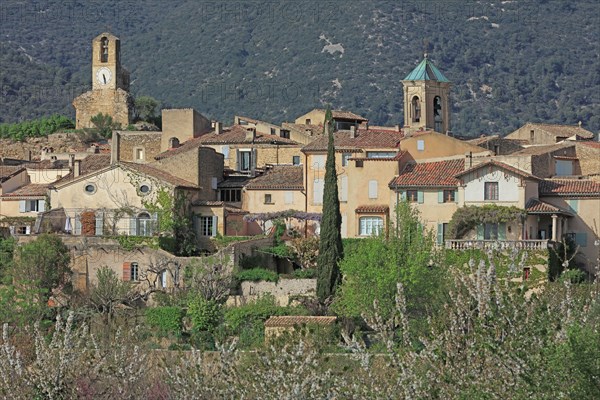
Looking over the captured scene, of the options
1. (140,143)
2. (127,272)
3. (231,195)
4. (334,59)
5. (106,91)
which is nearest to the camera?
(127,272)

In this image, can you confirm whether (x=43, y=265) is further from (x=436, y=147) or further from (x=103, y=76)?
(x=103, y=76)

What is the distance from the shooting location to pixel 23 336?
54.5 m

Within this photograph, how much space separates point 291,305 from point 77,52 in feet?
327

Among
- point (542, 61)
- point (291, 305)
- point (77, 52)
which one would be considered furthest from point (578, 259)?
point (77, 52)

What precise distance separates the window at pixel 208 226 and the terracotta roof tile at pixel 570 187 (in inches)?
491

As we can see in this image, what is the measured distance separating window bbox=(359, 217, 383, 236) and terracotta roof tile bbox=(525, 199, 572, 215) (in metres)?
6.08

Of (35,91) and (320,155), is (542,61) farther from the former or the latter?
(320,155)

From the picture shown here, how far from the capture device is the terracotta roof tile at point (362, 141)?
236ft

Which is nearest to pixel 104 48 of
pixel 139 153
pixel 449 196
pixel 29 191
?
pixel 139 153

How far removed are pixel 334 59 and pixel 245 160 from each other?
63.2m

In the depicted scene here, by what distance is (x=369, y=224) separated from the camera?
2709 inches

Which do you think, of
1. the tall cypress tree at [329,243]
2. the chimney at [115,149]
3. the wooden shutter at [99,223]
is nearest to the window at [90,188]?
the wooden shutter at [99,223]

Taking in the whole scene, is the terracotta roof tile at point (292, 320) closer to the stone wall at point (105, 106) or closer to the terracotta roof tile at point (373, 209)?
the terracotta roof tile at point (373, 209)

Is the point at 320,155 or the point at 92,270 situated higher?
the point at 320,155
